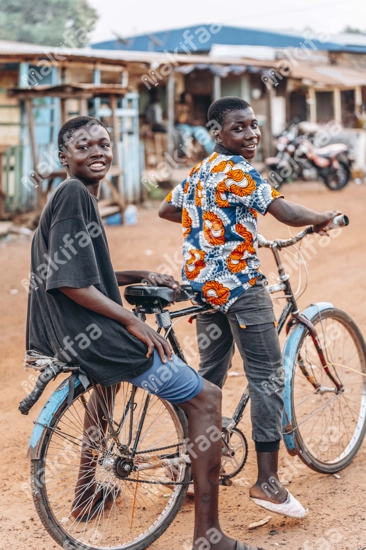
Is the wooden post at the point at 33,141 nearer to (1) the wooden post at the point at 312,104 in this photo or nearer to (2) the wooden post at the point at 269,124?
(2) the wooden post at the point at 269,124

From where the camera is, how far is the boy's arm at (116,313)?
101 inches

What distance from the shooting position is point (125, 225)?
1208 centimetres

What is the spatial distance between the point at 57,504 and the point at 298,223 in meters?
1.69

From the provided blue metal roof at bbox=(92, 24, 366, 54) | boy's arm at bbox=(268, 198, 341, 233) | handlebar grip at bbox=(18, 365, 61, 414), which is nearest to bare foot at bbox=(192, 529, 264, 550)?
handlebar grip at bbox=(18, 365, 61, 414)

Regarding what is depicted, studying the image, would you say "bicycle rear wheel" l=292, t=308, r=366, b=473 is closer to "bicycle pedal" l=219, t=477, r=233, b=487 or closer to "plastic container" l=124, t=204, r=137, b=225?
"bicycle pedal" l=219, t=477, r=233, b=487

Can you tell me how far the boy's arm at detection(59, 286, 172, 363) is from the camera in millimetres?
2557

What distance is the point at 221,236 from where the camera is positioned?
3.11 meters

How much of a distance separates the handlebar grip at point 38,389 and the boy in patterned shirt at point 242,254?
2.74 feet

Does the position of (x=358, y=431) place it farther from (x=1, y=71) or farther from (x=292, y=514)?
(x=1, y=71)

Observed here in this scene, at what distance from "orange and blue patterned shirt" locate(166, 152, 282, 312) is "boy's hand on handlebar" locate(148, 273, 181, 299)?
0.18 metres

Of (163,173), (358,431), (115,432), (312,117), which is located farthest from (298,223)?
(312,117)

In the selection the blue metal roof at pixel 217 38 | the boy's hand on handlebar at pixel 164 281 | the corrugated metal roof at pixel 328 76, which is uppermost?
the blue metal roof at pixel 217 38

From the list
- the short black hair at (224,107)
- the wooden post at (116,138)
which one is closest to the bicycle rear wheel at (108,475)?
the short black hair at (224,107)

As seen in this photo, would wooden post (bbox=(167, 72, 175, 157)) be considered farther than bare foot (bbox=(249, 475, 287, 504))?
Yes
